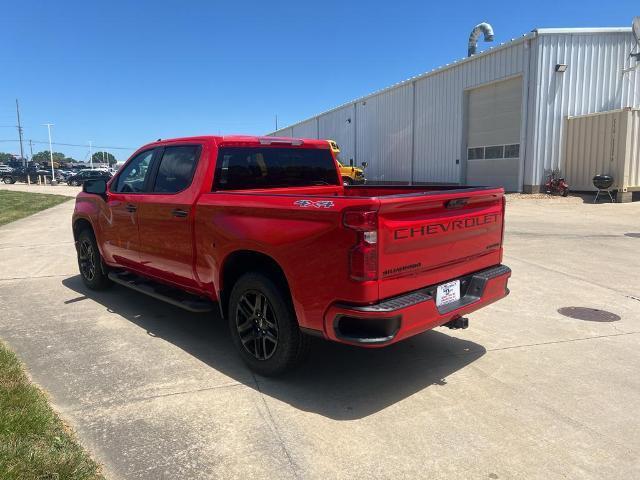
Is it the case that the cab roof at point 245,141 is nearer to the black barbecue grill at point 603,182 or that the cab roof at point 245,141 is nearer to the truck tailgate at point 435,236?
the truck tailgate at point 435,236

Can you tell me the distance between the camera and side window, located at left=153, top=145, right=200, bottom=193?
190 inches

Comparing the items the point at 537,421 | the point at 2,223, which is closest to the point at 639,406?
the point at 537,421

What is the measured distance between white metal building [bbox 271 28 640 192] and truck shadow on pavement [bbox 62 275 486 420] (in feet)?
56.1

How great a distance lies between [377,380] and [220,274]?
155 cm

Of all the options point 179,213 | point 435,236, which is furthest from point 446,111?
point 435,236

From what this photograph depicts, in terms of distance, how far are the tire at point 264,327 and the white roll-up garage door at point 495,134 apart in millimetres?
18551

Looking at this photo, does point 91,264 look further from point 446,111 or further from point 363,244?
point 446,111

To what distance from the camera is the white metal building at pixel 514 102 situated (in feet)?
63.8

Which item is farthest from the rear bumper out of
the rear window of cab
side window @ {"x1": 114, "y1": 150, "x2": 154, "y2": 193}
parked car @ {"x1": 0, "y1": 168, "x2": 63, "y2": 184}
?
parked car @ {"x1": 0, "y1": 168, "x2": 63, "y2": 184}

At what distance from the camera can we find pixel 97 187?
630 cm

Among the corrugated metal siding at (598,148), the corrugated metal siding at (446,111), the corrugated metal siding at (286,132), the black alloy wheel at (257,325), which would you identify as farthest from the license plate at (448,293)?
the corrugated metal siding at (286,132)

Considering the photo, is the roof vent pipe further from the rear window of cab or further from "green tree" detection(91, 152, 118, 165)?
"green tree" detection(91, 152, 118, 165)

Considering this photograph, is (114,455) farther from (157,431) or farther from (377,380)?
(377,380)

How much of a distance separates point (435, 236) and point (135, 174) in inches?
143
